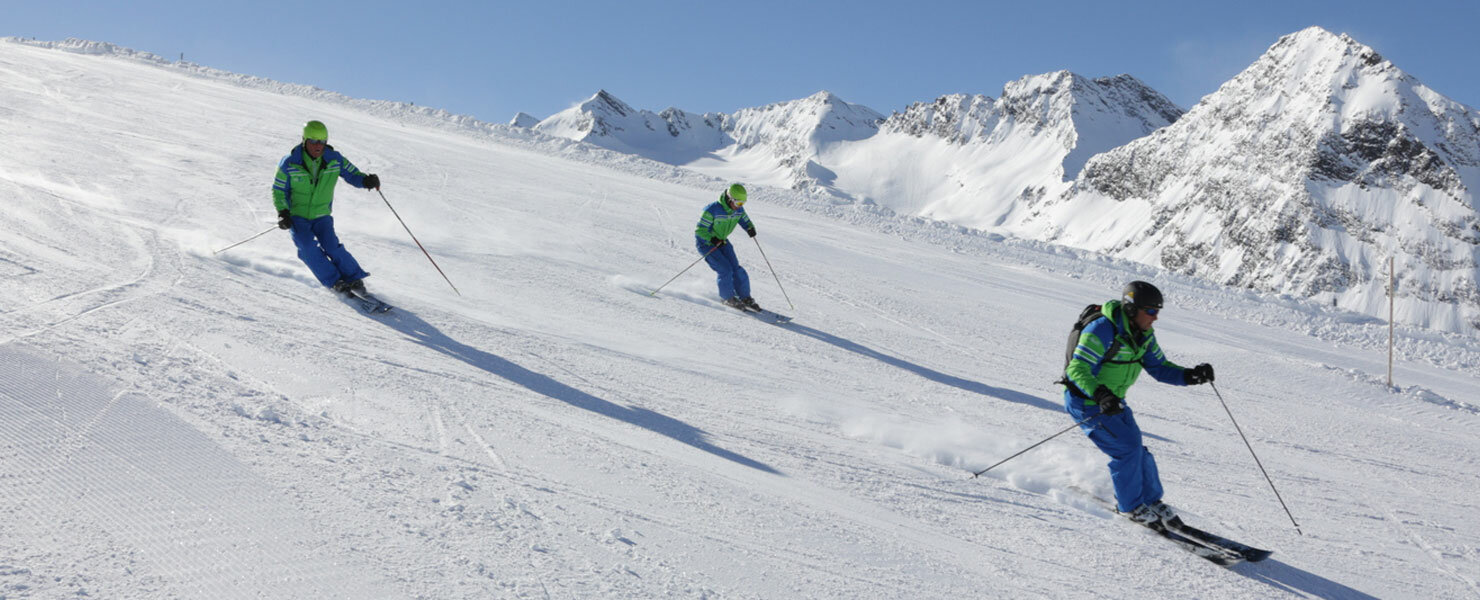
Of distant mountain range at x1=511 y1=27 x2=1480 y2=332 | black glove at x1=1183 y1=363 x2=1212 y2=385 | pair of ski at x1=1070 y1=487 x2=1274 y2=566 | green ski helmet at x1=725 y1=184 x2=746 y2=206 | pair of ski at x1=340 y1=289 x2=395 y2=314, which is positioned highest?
distant mountain range at x1=511 y1=27 x2=1480 y2=332

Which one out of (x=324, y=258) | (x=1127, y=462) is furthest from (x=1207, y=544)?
(x=324, y=258)

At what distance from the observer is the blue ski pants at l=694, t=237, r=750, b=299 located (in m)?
10.0

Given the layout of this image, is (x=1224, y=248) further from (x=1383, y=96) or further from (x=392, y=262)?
(x=392, y=262)

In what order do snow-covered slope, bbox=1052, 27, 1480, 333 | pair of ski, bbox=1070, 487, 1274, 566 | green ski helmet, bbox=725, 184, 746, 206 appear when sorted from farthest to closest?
snow-covered slope, bbox=1052, 27, 1480, 333 < green ski helmet, bbox=725, 184, 746, 206 < pair of ski, bbox=1070, 487, 1274, 566

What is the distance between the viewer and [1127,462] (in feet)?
16.3

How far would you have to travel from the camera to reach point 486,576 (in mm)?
3221

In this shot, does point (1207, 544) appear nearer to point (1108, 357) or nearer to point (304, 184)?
point (1108, 357)

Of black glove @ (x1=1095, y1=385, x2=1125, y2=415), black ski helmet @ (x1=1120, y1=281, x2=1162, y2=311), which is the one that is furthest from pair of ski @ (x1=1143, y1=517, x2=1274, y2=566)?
black ski helmet @ (x1=1120, y1=281, x2=1162, y2=311)

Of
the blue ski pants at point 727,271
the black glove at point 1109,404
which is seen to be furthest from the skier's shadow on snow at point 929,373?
the black glove at point 1109,404

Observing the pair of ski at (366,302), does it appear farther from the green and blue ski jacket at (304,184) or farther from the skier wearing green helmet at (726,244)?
the skier wearing green helmet at (726,244)

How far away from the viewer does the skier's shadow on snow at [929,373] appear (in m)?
7.47

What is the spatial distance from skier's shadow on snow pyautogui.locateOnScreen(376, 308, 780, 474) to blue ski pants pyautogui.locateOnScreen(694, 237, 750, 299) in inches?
152

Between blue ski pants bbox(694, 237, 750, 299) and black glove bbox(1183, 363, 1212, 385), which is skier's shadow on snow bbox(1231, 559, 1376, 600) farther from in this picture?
blue ski pants bbox(694, 237, 750, 299)

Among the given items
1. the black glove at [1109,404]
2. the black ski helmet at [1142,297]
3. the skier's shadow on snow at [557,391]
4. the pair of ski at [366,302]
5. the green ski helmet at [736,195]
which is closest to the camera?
the black glove at [1109,404]
